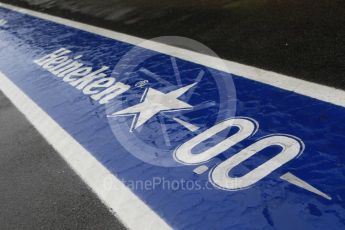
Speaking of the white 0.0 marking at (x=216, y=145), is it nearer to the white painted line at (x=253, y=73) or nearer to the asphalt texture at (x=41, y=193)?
the white painted line at (x=253, y=73)

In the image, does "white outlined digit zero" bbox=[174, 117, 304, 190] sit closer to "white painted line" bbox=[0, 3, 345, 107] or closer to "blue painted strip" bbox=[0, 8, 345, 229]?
"blue painted strip" bbox=[0, 8, 345, 229]

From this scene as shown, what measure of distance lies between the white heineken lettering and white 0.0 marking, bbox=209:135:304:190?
2.81 m

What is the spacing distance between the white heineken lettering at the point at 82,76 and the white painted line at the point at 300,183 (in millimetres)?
3414

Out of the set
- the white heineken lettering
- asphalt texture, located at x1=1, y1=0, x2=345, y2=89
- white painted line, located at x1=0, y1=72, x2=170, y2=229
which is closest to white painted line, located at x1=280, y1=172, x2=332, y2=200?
white painted line, located at x1=0, y1=72, x2=170, y2=229

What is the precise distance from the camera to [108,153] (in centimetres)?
519

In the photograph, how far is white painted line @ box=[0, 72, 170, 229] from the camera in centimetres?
395

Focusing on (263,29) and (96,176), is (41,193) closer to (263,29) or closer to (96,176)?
(96,176)

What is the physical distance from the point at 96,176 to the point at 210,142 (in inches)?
53.3

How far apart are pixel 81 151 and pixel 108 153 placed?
449 mm

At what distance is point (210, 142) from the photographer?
15.7 ft

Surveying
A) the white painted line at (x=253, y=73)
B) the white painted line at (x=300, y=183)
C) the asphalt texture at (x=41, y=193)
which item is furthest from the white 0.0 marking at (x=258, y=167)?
the asphalt texture at (x=41, y=193)

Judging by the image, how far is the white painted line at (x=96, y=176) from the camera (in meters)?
3.95

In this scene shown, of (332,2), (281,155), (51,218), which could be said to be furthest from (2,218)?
(332,2)

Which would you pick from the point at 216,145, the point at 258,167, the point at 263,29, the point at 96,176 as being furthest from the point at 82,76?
the point at 258,167
